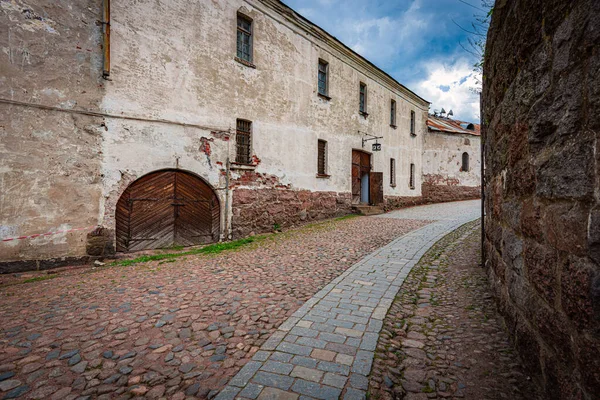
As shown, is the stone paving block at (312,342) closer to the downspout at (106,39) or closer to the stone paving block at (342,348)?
the stone paving block at (342,348)

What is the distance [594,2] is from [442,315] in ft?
9.90

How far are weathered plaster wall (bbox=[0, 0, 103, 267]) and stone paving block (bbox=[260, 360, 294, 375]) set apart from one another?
6461 mm

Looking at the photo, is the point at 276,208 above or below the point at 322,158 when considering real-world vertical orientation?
below

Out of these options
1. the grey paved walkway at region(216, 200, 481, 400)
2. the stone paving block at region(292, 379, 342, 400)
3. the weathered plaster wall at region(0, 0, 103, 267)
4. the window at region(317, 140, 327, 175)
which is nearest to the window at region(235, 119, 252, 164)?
the window at region(317, 140, 327, 175)

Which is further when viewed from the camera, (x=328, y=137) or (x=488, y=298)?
(x=328, y=137)

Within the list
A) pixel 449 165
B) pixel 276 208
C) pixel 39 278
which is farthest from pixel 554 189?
pixel 449 165

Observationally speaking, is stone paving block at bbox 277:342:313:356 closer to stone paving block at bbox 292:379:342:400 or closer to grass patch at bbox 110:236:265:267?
stone paving block at bbox 292:379:342:400

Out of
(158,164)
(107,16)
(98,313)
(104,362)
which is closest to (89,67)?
(107,16)

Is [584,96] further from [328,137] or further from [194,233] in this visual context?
[328,137]

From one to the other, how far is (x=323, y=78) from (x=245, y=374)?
12.4 metres

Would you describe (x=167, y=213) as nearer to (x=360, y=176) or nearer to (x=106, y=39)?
(x=106, y=39)

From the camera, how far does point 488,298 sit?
3.72 meters

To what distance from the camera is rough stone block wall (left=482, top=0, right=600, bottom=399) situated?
1.34 meters

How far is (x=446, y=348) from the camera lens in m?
2.75
